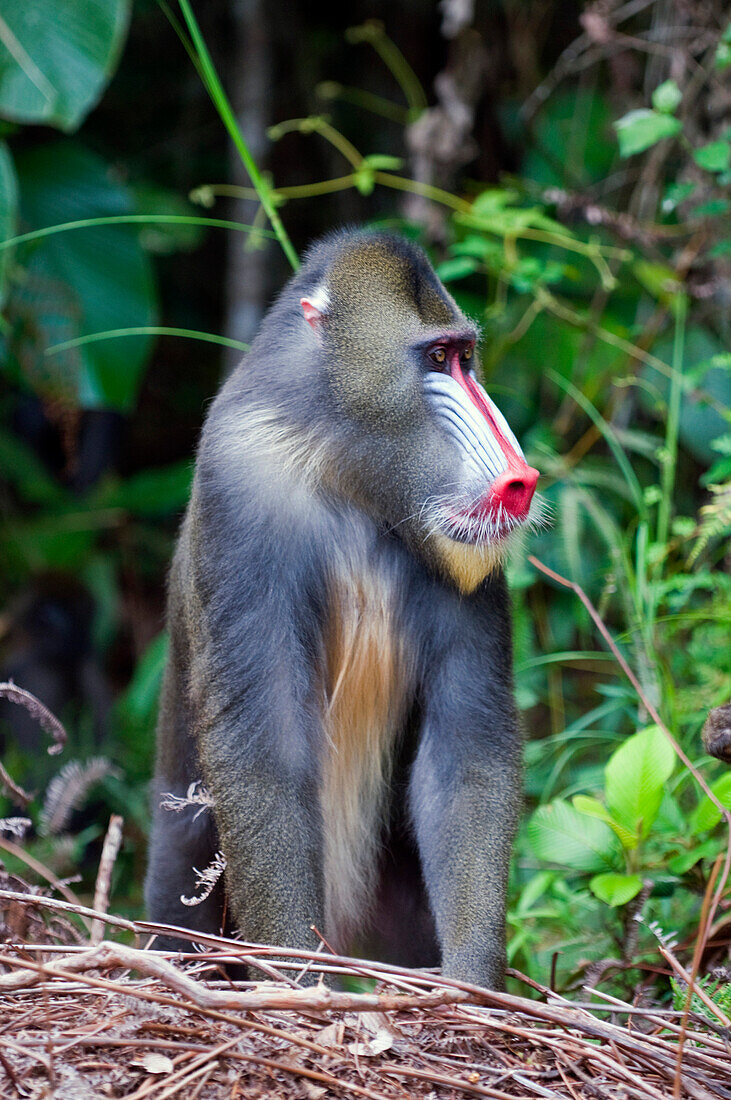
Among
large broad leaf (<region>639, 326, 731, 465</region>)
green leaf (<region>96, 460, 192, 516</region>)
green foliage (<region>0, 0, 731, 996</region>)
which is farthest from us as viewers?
green leaf (<region>96, 460, 192, 516</region>)

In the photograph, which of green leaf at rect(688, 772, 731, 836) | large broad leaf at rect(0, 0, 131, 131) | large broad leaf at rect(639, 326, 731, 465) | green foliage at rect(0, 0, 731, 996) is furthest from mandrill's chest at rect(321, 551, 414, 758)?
large broad leaf at rect(0, 0, 131, 131)

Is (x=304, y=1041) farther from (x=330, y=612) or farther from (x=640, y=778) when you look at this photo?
(x=640, y=778)

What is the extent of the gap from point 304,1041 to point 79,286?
4301 mm

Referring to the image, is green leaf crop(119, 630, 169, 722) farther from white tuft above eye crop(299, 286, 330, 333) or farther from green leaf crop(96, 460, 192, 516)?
white tuft above eye crop(299, 286, 330, 333)

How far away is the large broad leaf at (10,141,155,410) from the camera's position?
5324 millimetres

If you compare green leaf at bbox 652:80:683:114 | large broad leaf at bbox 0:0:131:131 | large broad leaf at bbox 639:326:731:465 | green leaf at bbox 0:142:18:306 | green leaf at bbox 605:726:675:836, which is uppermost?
large broad leaf at bbox 0:0:131:131

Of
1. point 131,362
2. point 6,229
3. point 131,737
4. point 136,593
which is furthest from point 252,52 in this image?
point 131,737

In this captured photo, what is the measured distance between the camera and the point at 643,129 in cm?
355

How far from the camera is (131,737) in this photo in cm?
528

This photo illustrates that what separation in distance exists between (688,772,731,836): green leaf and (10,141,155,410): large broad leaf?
335 centimetres

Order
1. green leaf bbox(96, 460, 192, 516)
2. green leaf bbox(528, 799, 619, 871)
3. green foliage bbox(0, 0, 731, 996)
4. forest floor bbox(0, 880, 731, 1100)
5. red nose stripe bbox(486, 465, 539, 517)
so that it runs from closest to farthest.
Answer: forest floor bbox(0, 880, 731, 1100), red nose stripe bbox(486, 465, 539, 517), green leaf bbox(528, 799, 619, 871), green foliage bbox(0, 0, 731, 996), green leaf bbox(96, 460, 192, 516)

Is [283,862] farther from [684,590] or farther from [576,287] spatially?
[576,287]

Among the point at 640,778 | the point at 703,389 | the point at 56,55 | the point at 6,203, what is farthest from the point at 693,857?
the point at 56,55

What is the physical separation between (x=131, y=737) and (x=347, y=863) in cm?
246
